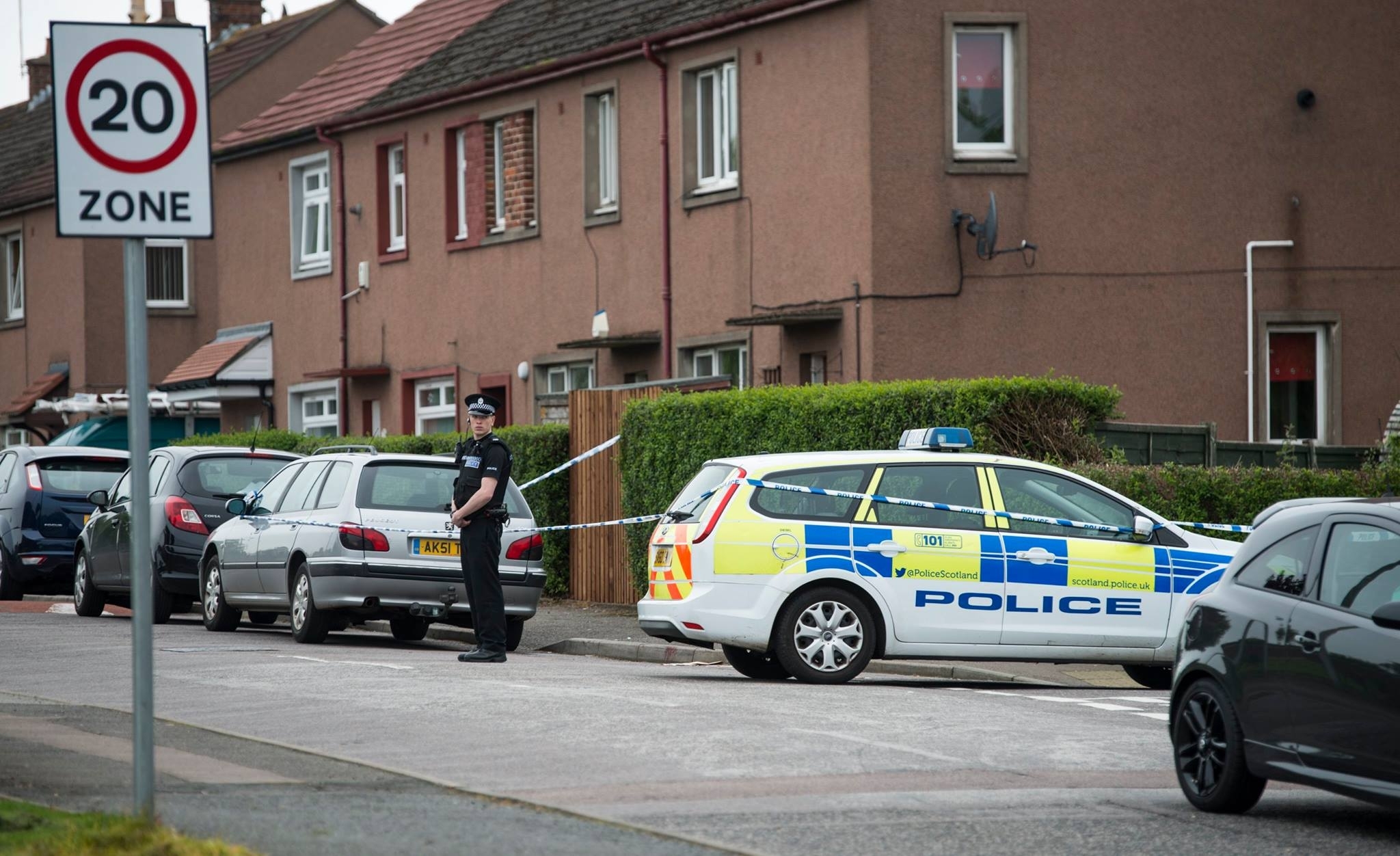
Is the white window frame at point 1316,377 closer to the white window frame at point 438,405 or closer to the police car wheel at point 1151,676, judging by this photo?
the police car wheel at point 1151,676

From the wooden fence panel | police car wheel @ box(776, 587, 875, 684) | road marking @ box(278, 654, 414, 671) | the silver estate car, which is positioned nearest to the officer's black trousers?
road marking @ box(278, 654, 414, 671)

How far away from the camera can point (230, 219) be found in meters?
37.4

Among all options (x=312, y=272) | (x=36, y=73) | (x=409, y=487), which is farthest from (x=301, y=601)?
(x=36, y=73)

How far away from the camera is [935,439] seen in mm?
15070

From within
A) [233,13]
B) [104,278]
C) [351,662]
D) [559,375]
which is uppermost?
[233,13]

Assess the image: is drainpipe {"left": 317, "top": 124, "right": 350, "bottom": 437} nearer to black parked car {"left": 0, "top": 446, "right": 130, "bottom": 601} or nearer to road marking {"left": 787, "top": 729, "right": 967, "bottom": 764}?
black parked car {"left": 0, "top": 446, "right": 130, "bottom": 601}

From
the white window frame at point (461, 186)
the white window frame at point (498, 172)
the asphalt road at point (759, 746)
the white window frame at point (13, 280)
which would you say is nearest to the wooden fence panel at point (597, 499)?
the asphalt road at point (759, 746)

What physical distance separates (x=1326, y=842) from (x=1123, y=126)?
1580cm

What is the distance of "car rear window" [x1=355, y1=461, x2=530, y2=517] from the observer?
55.6 ft

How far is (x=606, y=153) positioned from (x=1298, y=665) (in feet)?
67.0

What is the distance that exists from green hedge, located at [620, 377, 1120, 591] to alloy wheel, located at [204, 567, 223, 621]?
412cm

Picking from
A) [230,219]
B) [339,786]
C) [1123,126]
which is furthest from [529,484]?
[230,219]

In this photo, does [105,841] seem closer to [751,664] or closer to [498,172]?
[751,664]

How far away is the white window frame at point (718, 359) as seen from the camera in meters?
25.1
